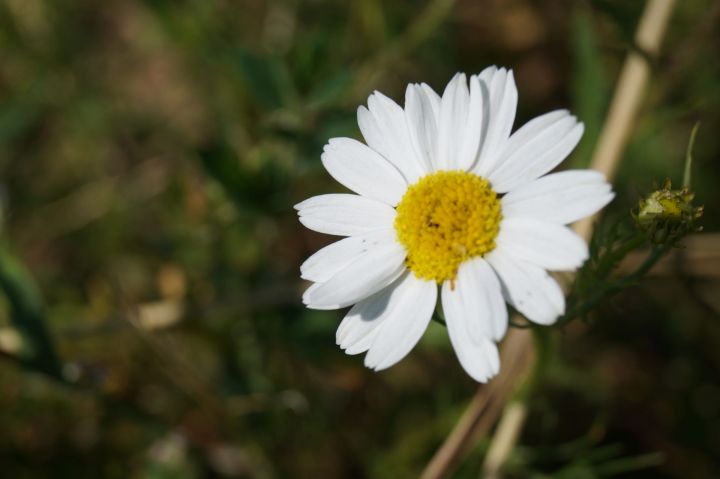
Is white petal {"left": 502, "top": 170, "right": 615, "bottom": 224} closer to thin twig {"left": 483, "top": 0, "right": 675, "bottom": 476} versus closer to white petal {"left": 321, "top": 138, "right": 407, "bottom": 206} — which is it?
white petal {"left": 321, "top": 138, "right": 407, "bottom": 206}

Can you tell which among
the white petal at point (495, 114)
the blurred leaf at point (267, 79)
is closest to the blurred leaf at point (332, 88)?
the blurred leaf at point (267, 79)

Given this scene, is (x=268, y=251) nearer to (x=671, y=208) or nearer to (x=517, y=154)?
(x=517, y=154)

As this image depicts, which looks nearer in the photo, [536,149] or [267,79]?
[536,149]

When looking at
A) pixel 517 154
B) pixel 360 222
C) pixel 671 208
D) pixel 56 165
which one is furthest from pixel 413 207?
pixel 56 165

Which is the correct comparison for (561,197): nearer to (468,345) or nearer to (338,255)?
(468,345)

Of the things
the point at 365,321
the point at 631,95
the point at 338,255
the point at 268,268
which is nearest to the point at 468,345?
the point at 365,321

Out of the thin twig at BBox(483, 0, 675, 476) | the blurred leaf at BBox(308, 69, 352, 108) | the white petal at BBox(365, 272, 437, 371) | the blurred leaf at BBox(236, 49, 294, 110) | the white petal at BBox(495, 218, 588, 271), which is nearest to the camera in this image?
the white petal at BBox(495, 218, 588, 271)

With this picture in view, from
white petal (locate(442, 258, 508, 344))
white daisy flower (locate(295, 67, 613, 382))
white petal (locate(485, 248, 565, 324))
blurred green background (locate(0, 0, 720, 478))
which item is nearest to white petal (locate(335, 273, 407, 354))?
white daisy flower (locate(295, 67, 613, 382))
